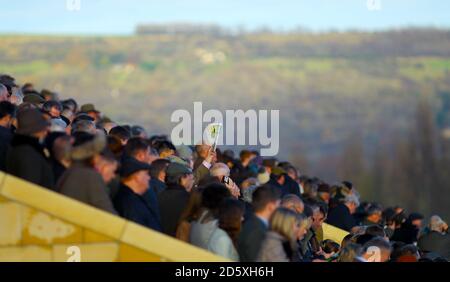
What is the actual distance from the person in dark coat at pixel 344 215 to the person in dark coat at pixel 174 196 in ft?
24.7

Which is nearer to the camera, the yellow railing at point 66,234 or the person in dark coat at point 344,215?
the yellow railing at point 66,234

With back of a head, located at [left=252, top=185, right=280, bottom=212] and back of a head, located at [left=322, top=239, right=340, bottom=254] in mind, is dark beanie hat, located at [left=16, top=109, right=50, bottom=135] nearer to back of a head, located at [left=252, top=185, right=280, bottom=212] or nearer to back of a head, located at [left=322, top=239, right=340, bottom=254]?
back of a head, located at [left=252, top=185, right=280, bottom=212]

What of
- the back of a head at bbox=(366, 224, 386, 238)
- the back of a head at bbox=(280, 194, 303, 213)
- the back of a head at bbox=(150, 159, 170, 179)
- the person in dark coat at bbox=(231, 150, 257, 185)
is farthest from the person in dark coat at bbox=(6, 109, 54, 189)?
the person in dark coat at bbox=(231, 150, 257, 185)

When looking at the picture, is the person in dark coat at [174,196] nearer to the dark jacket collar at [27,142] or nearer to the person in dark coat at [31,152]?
the person in dark coat at [31,152]

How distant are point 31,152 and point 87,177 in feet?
2.55

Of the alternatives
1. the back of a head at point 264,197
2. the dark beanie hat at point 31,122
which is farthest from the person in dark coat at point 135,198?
the back of a head at point 264,197

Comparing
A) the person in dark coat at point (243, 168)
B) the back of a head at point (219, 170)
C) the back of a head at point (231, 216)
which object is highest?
the person in dark coat at point (243, 168)

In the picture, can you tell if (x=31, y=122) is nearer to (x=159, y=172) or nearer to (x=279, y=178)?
(x=159, y=172)

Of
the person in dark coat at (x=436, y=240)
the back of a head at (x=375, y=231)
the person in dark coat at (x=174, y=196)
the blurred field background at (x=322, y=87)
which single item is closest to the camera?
the person in dark coat at (x=174, y=196)

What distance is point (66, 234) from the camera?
15398 mm

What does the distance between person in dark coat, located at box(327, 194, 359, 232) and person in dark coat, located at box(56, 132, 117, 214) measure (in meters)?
9.77

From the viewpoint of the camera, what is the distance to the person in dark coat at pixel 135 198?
16.2 m

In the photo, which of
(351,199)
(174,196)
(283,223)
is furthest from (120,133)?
(351,199)
